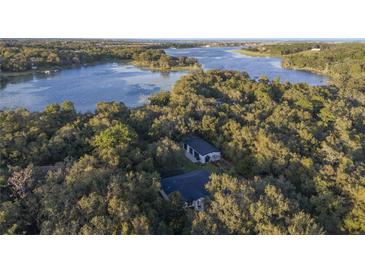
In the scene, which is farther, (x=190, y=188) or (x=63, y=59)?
(x=63, y=59)

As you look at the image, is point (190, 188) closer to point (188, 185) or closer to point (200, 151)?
point (188, 185)

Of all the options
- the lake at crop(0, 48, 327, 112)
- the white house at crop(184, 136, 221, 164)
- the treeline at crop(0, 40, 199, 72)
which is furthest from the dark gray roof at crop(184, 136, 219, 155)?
the treeline at crop(0, 40, 199, 72)

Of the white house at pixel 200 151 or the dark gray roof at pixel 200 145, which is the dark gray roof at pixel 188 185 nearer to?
the white house at pixel 200 151

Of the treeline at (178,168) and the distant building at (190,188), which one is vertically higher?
the treeline at (178,168)

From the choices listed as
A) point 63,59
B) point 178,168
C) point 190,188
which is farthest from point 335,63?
point 190,188

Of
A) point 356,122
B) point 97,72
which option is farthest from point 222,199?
point 97,72

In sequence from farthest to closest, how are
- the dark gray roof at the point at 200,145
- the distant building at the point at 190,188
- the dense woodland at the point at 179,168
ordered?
the dark gray roof at the point at 200,145 < the distant building at the point at 190,188 < the dense woodland at the point at 179,168

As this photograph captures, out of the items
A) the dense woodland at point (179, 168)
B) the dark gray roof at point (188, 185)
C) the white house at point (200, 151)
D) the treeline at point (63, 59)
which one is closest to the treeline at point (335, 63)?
the treeline at point (63, 59)

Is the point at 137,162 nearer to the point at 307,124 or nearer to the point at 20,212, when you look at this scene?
the point at 20,212
